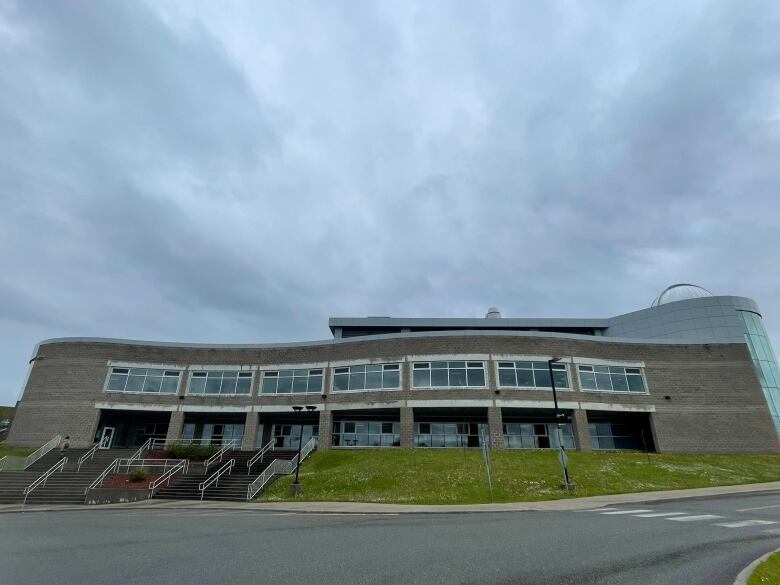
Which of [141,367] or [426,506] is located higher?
[141,367]

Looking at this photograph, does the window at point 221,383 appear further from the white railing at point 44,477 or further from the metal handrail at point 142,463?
the white railing at point 44,477

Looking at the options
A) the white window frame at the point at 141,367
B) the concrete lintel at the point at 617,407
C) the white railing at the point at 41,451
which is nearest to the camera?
the white railing at the point at 41,451

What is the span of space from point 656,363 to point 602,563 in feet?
109

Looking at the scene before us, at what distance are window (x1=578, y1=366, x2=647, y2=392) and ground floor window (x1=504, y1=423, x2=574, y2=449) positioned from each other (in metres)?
3.74

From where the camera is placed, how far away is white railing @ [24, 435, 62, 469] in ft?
100

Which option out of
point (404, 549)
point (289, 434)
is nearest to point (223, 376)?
point (289, 434)

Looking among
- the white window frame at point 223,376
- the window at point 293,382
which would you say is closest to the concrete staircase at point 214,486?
the window at point 293,382

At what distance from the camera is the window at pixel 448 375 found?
110ft

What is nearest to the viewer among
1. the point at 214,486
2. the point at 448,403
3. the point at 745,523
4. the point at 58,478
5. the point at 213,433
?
the point at 745,523

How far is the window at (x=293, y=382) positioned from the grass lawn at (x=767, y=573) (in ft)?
106

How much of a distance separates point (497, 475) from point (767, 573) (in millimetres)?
17740

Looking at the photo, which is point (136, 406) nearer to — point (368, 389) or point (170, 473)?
point (170, 473)

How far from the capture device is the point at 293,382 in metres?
38.0

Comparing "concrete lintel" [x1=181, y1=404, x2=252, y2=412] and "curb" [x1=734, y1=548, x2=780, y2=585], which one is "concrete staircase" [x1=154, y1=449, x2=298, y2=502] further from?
"curb" [x1=734, y1=548, x2=780, y2=585]
